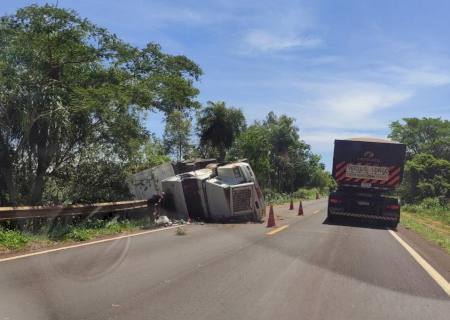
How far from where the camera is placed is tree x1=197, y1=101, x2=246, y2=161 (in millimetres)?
42000

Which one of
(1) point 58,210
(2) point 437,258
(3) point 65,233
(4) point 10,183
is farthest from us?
(4) point 10,183

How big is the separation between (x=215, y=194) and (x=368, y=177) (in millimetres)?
6606

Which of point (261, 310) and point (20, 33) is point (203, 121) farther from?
point (261, 310)

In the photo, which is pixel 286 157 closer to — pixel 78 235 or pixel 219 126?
pixel 219 126

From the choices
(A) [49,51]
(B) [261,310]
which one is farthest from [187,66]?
(B) [261,310]

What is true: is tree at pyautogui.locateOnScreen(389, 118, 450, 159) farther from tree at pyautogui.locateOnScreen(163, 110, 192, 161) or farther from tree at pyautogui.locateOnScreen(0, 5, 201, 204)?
tree at pyautogui.locateOnScreen(0, 5, 201, 204)

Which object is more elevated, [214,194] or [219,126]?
[219,126]

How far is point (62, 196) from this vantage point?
1847 centimetres

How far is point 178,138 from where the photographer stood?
1817 inches

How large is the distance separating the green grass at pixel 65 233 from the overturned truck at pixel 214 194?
7.67 ft

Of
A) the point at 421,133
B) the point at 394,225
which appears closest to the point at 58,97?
the point at 394,225

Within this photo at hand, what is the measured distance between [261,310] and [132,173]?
15.4 meters

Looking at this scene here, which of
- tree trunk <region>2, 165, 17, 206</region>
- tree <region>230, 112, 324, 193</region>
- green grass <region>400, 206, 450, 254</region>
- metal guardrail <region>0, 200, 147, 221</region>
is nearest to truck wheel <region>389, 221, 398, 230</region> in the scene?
green grass <region>400, 206, 450, 254</region>

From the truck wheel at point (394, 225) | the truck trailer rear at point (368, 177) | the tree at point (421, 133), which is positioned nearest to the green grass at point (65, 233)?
the truck trailer rear at point (368, 177)
